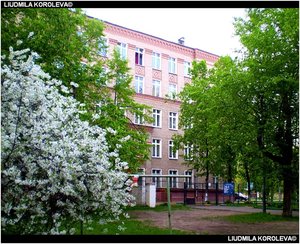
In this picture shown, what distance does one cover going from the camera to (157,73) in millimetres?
10141

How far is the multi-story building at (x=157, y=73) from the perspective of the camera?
10070mm

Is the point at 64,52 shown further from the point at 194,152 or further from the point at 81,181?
the point at 194,152

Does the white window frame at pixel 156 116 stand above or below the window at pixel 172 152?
above

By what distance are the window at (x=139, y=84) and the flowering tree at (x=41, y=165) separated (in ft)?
14.1

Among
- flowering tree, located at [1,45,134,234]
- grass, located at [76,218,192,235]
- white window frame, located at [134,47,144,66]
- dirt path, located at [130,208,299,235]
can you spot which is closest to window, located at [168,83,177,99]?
white window frame, located at [134,47,144,66]

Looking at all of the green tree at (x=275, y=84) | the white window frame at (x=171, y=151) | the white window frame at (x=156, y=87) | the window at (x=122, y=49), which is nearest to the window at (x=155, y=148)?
the white window frame at (x=171, y=151)

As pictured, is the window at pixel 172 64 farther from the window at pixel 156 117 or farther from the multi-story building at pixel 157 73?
the window at pixel 156 117

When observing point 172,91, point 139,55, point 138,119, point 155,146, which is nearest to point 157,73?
point 139,55

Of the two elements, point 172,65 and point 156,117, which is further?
point 156,117

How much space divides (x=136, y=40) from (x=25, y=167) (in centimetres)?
468

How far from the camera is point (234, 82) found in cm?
1212

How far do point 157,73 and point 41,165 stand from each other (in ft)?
15.4

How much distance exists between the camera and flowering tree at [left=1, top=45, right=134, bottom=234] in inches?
241

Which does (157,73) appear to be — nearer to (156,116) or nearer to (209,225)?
(156,116)
